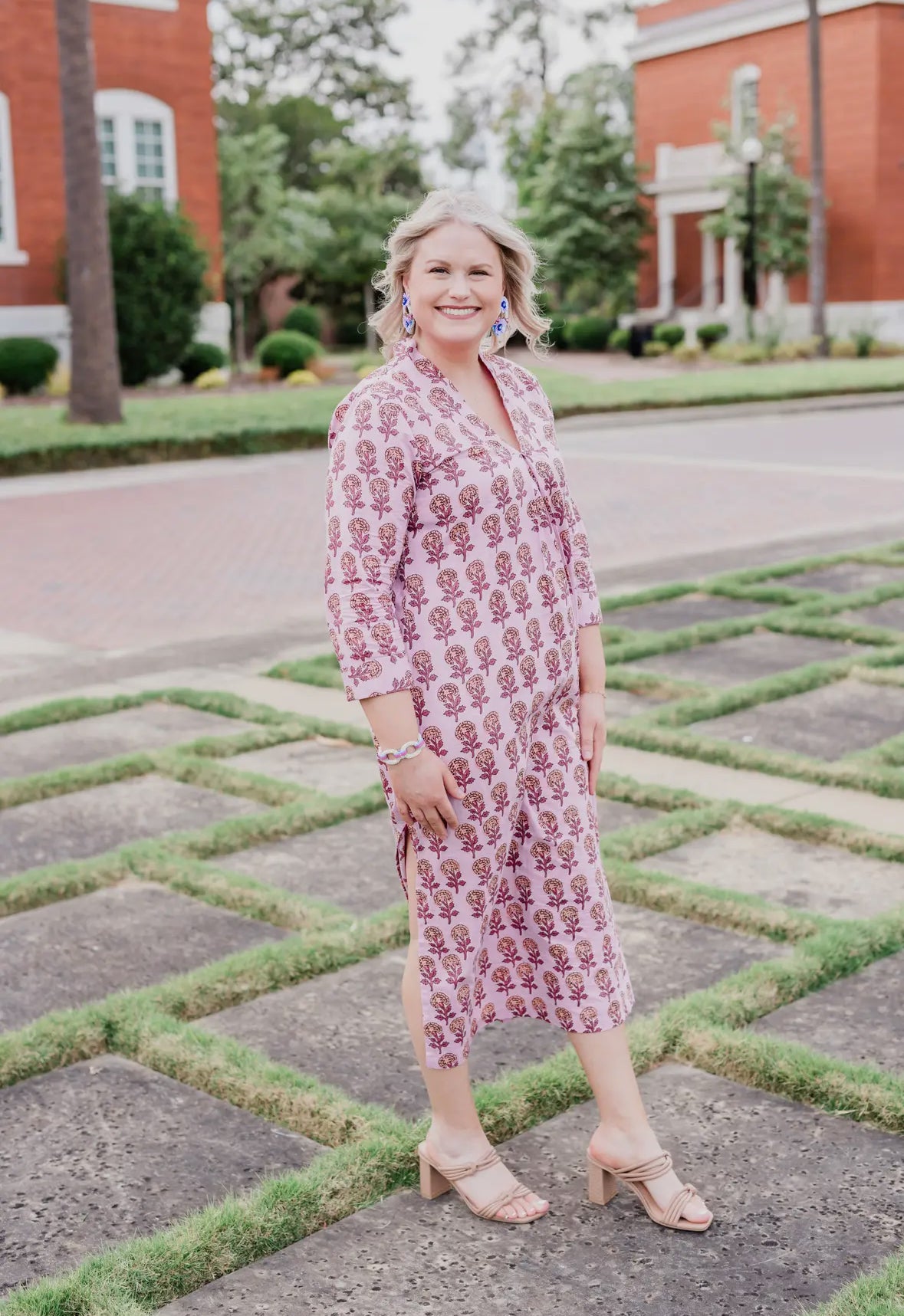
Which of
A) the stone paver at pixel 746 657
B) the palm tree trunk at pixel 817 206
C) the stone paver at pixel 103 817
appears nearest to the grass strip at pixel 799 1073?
the stone paver at pixel 103 817

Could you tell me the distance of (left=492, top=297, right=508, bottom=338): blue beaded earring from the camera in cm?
272

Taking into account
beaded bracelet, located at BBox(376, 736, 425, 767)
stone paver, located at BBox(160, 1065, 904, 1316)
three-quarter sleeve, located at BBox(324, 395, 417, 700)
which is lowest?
stone paver, located at BBox(160, 1065, 904, 1316)

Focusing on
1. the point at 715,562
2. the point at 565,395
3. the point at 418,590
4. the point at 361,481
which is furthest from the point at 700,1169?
the point at 565,395

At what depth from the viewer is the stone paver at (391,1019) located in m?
3.26

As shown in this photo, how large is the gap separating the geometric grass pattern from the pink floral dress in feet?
1.24

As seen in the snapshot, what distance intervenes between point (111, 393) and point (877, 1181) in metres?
16.4

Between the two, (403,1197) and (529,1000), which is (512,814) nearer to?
(529,1000)

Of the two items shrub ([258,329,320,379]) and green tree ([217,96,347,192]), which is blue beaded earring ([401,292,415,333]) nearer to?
shrub ([258,329,320,379])

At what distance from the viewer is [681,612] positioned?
25.9ft

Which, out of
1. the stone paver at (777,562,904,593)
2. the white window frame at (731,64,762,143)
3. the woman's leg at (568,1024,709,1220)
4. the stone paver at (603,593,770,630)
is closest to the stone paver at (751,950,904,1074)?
the woman's leg at (568,1024,709,1220)

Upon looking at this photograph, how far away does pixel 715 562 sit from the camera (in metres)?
9.40

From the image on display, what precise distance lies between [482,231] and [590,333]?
1473 inches

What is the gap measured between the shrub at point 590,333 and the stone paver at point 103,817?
35.0 m

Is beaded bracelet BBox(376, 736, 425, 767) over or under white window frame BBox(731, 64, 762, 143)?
under
